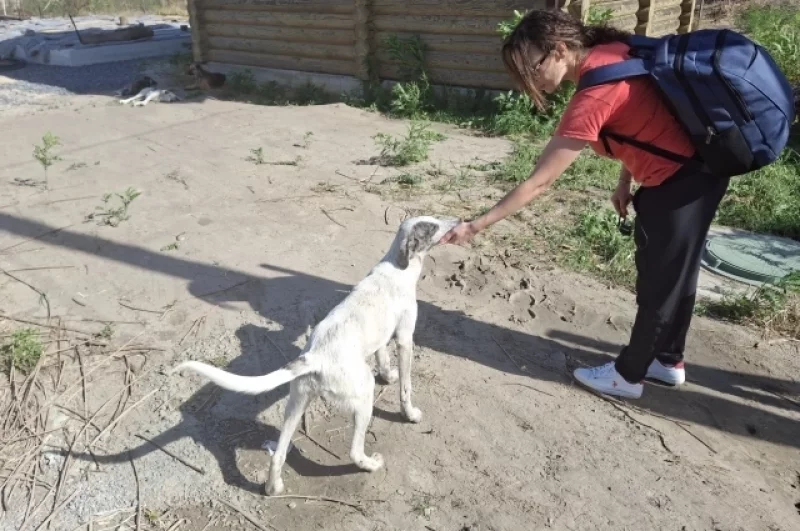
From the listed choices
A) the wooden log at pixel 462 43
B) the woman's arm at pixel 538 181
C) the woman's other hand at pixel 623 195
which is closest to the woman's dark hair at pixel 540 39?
the woman's arm at pixel 538 181

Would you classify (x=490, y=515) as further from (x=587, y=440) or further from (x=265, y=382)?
(x=265, y=382)

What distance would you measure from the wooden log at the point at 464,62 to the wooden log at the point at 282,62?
152 cm

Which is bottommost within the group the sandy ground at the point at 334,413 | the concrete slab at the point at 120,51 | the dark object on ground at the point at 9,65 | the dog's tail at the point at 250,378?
the sandy ground at the point at 334,413

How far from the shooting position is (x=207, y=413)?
3559 mm

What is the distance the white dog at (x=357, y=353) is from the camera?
2.82 m

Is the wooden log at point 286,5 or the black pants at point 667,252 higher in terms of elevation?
the wooden log at point 286,5

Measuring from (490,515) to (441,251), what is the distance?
251 centimetres

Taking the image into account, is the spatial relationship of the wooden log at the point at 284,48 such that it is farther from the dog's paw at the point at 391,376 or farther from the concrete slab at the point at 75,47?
the dog's paw at the point at 391,376

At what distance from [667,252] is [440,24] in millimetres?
7197

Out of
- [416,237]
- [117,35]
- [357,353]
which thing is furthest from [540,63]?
[117,35]

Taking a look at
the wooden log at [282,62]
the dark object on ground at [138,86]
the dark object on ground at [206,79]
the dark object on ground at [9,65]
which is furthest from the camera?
the dark object on ground at [9,65]

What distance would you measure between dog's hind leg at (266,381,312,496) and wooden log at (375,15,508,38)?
720 cm

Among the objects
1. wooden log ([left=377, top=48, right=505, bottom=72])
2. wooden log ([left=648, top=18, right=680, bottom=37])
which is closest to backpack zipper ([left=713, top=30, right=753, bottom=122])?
wooden log ([left=377, top=48, right=505, bottom=72])

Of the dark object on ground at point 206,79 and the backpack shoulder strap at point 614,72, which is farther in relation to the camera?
the dark object on ground at point 206,79
